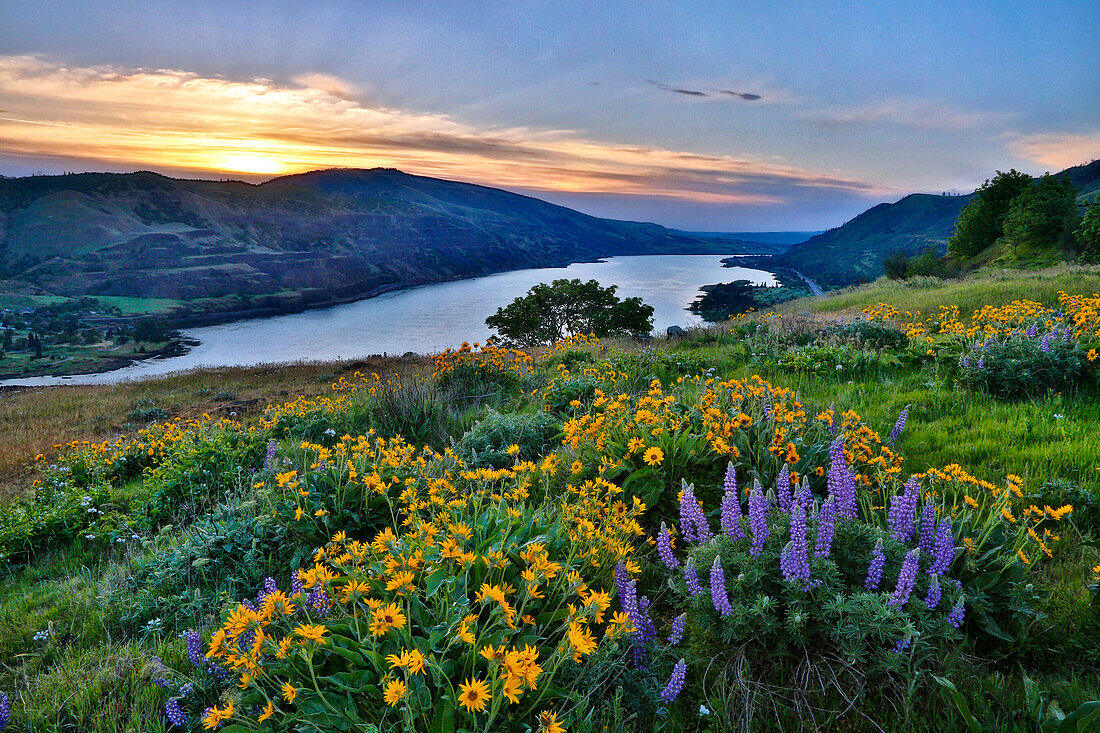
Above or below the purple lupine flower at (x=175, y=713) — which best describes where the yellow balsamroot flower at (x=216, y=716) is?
above

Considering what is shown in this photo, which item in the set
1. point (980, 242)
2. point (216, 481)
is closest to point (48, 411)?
point (216, 481)

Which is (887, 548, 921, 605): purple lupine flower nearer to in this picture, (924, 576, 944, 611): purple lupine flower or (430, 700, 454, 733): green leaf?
(924, 576, 944, 611): purple lupine flower

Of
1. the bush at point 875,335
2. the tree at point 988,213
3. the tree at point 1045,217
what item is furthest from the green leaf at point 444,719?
the tree at point 988,213

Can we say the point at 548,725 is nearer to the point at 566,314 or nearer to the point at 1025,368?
the point at 1025,368

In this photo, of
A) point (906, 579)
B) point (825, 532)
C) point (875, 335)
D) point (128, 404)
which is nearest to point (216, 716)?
point (825, 532)

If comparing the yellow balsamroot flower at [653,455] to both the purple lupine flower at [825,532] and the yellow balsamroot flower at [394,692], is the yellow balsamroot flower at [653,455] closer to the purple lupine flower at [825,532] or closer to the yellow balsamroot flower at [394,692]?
the purple lupine flower at [825,532]

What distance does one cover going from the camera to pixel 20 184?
179 metres

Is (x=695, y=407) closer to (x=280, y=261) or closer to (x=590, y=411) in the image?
(x=590, y=411)

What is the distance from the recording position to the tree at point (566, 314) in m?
50.5

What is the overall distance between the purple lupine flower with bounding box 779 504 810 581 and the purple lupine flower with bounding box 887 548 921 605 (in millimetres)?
351

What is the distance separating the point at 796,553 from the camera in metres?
2.46

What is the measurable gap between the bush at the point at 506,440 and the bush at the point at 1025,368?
484 cm

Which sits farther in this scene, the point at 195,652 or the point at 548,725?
the point at 195,652

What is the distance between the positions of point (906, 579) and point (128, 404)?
917 inches
